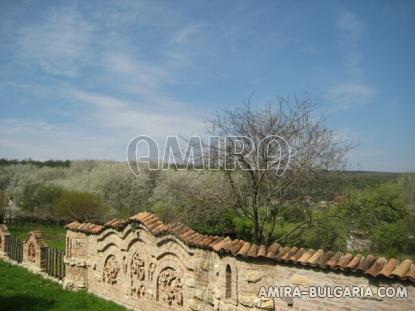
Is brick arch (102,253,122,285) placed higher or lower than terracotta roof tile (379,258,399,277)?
lower

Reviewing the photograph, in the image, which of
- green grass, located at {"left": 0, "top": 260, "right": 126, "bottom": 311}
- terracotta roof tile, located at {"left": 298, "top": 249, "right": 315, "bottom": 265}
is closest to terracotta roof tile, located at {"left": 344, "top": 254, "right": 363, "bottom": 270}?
terracotta roof tile, located at {"left": 298, "top": 249, "right": 315, "bottom": 265}

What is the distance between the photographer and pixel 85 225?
36.3 ft

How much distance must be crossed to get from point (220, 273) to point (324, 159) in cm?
798

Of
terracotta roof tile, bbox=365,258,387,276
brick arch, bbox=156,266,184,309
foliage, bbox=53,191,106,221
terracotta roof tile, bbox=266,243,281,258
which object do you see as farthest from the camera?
foliage, bbox=53,191,106,221

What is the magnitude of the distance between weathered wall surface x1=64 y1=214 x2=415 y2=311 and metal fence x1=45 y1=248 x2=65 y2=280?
1.01 meters

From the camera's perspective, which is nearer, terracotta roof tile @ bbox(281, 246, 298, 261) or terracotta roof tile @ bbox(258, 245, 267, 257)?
terracotta roof tile @ bbox(281, 246, 298, 261)

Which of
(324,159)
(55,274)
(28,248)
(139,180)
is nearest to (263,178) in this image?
(324,159)

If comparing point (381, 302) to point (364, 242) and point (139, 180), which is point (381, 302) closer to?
point (364, 242)

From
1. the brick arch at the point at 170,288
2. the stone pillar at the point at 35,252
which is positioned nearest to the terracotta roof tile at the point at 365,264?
the brick arch at the point at 170,288

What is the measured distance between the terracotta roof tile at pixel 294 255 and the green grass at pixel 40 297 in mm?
2410

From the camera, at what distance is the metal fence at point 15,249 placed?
14.2m

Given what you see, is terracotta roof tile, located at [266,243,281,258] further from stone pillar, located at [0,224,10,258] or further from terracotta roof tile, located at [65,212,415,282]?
stone pillar, located at [0,224,10,258]

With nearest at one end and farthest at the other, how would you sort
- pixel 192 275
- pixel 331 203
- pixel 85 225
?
pixel 192 275, pixel 85 225, pixel 331 203

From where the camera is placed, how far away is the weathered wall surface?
5.68 meters
